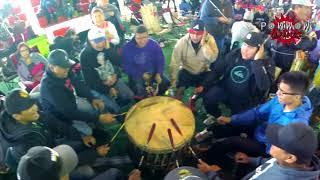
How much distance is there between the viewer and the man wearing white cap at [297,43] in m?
5.38

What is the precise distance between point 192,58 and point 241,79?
1062mm

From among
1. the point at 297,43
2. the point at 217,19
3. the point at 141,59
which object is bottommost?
the point at 297,43

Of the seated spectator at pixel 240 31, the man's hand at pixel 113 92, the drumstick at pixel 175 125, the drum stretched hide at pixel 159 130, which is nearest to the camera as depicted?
the drum stretched hide at pixel 159 130

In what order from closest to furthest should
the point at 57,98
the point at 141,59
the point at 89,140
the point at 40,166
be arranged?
1. the point at 40,166
2. the point at 57,98
3. the point at 89,140
4. the point at 141,59

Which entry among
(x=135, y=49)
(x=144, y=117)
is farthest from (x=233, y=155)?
(x=135, y=49)

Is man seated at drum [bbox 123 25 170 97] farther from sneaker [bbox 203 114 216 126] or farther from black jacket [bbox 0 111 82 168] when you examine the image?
black jacket [bbox 0 111 82 168]

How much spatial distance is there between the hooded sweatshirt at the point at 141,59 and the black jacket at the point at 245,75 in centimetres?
116

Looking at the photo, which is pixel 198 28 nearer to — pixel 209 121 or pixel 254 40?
pixel 254 40

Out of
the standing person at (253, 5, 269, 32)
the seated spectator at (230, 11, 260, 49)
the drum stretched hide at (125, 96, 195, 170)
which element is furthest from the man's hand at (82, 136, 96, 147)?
the standing person at (253, 5, 269, 32)

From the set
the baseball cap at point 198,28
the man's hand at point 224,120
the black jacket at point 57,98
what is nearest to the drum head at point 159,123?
the man's hand at point 224,120

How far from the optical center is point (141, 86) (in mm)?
5492

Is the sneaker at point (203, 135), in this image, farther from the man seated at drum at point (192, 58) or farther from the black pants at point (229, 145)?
the man seated at drum at point (192, 58)

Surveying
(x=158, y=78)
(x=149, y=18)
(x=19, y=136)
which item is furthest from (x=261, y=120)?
(x=149, y=18)

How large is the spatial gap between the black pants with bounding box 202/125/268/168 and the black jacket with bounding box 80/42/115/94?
210 cm
